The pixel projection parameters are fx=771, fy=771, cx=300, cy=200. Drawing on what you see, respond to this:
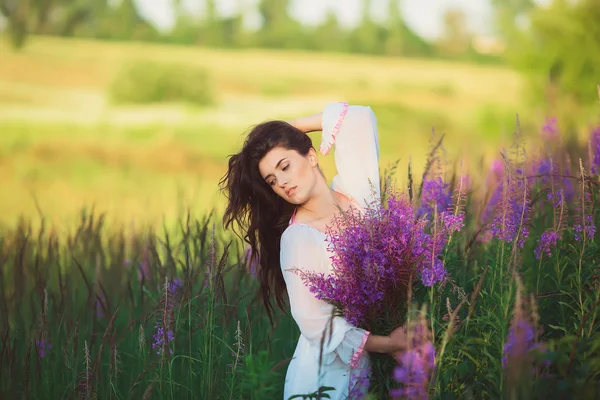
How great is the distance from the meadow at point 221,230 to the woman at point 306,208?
16 cm

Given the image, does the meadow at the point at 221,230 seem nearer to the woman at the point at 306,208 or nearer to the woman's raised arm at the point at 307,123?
the woman at the point at 306,208

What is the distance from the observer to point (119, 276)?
4129mm

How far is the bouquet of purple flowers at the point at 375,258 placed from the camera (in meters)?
2.38

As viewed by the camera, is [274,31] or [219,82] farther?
[274,31]

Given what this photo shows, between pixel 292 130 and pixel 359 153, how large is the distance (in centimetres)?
28

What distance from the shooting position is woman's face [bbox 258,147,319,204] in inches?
110

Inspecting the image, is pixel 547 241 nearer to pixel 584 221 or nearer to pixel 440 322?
pixel 584 221

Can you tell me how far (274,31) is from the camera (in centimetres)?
4659

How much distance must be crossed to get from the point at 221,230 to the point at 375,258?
93.4 inches

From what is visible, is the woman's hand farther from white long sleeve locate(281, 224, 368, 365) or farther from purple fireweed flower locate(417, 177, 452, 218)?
purple fireweed flower locate(417, 177, 452, 218)

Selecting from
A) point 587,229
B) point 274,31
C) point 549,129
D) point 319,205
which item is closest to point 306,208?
point 319,205

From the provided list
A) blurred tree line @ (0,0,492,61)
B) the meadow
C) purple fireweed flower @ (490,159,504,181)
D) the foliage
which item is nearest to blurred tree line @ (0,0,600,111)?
blurred tree line @ (0,0,492,61)

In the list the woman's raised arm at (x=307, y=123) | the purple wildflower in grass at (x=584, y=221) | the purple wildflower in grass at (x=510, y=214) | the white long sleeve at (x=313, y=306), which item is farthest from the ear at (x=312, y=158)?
the purple wildflower in grass at (x=584, y=221)

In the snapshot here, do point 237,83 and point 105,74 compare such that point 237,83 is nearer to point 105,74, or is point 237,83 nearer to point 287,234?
point 105,74
